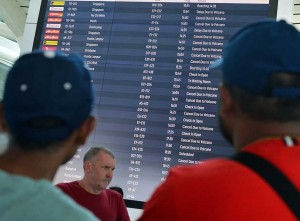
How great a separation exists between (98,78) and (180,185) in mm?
2037

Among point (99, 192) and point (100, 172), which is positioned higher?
point (100, 172)

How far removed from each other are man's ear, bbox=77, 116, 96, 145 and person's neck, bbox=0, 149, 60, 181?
112 mm

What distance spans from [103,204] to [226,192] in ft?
7.90

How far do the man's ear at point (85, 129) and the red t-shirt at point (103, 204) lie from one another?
205 cm

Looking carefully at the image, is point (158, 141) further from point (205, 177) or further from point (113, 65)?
point (205, 177)

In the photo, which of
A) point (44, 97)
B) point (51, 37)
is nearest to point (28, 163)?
point (44, 97)

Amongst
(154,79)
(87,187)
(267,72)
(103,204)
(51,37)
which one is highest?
(51,37)

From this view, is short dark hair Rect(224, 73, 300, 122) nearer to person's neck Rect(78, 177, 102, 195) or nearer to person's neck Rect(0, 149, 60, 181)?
person's neck Rect(0, 149, 60, 181)

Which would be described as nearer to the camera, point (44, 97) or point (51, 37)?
point (44, 97)

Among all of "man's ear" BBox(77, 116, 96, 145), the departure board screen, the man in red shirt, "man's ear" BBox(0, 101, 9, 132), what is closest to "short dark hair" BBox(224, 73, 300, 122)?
"man's ear" BBox(77, 116, 96, 145)

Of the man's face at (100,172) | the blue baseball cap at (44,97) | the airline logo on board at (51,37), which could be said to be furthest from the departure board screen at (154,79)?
the blue baseball cap at (44,97)

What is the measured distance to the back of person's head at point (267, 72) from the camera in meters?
1.06

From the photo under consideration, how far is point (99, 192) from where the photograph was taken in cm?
332

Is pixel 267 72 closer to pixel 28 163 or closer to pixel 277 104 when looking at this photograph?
pixel 277 104
